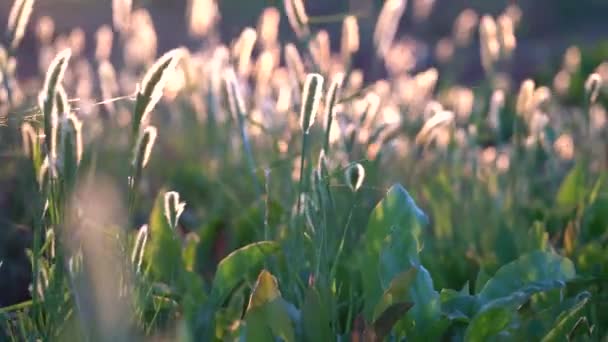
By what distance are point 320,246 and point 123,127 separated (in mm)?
1924

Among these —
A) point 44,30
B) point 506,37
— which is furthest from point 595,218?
point 44,30

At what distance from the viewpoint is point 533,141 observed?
2105mm

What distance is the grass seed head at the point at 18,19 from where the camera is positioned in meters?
1.19

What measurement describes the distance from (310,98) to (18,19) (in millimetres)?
367

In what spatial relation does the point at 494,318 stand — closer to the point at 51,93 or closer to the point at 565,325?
the point at 565,325

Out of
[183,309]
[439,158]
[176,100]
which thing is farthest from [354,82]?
[183,309]

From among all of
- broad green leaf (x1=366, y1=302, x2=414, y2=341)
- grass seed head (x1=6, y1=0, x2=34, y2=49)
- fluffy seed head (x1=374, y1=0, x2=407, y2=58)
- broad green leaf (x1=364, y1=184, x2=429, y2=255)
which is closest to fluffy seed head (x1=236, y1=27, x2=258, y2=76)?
fluffy seed head (x1=374, y1=0, x2=407, y2=58)

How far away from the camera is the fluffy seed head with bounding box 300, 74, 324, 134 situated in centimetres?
116

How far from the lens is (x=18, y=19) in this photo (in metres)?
1.21

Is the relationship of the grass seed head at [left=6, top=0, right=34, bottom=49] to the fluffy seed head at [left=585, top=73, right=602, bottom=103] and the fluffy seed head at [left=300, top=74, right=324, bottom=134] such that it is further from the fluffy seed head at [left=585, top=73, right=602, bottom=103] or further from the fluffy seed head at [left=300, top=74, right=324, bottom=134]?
the fluffy seed head at [left=585, top=73, right=602, bottom=103]

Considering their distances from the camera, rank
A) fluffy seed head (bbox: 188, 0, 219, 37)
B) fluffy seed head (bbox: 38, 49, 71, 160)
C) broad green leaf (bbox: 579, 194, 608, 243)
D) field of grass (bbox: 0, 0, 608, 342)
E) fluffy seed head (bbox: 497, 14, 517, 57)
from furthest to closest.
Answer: fluffy seed head (bbox: 188, 0, 219, 37)
fluffy seed head (bbox: 497, 14, 517, 57)
broad green leaf (bbox: 579, 194, 608, 243)
field of grass (bbox: 0, 0, 608, 342)
fluffy seed head (bbox: 38, 49, 71, 160)

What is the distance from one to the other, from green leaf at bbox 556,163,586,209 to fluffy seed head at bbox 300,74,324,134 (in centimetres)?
107

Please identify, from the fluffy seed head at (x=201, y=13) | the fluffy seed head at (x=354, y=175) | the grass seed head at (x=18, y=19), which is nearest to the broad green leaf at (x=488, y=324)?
the fluffy seed head at (x=354, y=175)

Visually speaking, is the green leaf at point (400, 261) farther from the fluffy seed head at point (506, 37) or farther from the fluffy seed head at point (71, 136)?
the fluffy seed head at point (506, 37)
